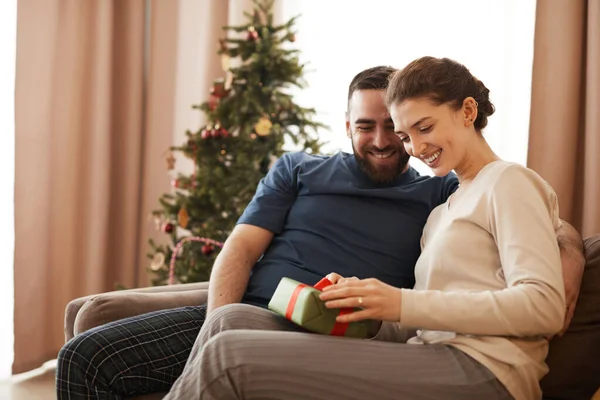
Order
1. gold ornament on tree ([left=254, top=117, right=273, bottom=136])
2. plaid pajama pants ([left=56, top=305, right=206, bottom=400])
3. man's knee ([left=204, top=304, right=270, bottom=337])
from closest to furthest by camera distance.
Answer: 1. man's knee ([left=204, top=304, right=270, bottom=337])
2. plaid pajama pants ([left=56, top=305, right=206, bottom=400])
3. gold ornament on tree ([left=254, top=117, right=273, bottom=136])

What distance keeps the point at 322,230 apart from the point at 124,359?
663 millimetres

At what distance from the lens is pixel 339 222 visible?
204 centimetres

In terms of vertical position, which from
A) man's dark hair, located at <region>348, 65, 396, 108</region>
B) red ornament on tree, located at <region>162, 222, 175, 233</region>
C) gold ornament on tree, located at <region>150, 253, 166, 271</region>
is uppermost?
man's dark hair, located at <region>348, 65, 396, 108</region>

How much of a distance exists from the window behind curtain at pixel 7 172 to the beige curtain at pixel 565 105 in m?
2.44

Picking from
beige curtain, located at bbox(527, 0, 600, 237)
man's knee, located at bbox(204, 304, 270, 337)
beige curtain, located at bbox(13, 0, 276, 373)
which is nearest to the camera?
man's knee, located at bbox(204, 304, 270, 337)

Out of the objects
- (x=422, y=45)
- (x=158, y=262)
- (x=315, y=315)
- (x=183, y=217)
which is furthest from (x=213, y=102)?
(x=315, y=315)

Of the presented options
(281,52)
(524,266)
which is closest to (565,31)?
(281,52)

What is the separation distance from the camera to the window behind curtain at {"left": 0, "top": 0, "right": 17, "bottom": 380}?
3412 millimetres

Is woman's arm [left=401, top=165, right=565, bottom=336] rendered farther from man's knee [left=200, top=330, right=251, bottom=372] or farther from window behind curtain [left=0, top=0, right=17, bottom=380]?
window behind curtain [left=0, top=0, right=17, bottom=380]

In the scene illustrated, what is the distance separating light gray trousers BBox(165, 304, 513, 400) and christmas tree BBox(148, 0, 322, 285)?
173cm

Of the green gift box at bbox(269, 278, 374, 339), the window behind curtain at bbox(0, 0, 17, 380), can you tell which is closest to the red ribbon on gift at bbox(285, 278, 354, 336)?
the green gift box at bbox(269, 278, 374, 339)

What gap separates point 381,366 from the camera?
1.32m

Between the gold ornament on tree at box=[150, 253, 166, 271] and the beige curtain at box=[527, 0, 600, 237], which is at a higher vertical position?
the beige curtain at box=[527, 0, 600, 237]

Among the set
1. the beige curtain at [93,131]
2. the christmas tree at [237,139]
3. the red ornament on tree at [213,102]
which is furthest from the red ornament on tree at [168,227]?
the beige curtain at [93,131]
